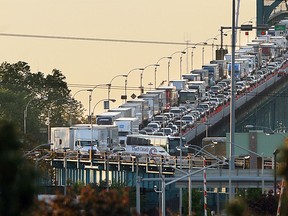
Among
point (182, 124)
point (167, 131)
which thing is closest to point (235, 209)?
point (167, 131)

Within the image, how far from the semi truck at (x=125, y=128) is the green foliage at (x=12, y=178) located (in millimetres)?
111512

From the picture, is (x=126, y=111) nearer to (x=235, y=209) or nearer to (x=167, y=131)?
(x=167, y=131)

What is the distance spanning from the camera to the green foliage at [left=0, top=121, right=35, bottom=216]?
42.1m

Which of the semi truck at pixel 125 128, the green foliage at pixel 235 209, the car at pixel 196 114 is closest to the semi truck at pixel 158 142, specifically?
the semi truck at pixel 125 128

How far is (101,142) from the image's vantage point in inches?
5842

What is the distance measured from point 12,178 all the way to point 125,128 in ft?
382

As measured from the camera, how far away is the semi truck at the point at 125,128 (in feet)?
513

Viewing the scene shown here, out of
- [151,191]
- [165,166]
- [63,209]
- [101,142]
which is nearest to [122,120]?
[101,142]

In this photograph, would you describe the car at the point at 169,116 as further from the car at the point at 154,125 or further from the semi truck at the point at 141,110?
the car at the point at 154,125

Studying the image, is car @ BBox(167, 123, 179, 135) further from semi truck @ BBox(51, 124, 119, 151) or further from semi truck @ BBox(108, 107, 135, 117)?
semi truck @ BBox(51, 124, 119, 151)

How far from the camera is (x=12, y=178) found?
4238 centimetres

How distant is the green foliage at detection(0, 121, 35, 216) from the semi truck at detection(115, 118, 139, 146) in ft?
366

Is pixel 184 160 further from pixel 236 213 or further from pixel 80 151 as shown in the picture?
pixel 236 213

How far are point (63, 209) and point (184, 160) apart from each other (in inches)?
3535
